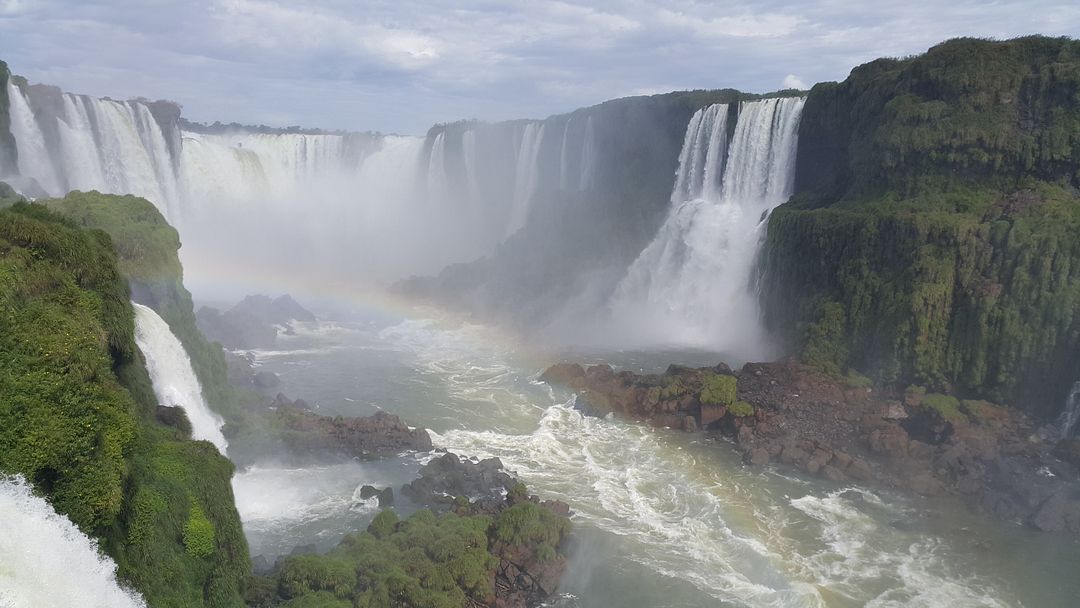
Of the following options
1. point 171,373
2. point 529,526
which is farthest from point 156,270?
point 529,526

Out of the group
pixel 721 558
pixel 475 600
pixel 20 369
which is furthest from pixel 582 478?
pixel 20 369

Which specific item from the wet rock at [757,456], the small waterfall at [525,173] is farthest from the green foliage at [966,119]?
the small waterfall at [525,173]

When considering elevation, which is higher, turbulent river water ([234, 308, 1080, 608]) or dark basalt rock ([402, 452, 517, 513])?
dark basalt rock ([402, 452, 517, 513])

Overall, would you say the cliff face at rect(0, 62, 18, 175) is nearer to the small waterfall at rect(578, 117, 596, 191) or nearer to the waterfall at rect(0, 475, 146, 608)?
the waterfall at rect(0, 475, 146, 608)

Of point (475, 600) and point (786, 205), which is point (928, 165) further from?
point (475, 600)

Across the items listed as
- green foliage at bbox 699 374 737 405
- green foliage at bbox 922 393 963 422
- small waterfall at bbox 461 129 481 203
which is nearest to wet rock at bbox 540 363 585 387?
green foliage at bbox 699 374 737 405

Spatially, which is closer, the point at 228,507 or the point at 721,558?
the point at 228,507
